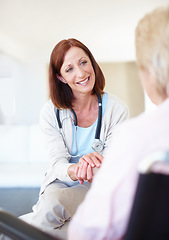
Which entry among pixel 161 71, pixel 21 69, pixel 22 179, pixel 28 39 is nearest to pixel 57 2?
pixel 28 39

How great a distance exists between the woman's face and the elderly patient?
3.33 feet

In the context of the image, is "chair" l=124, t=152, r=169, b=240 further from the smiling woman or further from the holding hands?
the smiling woman

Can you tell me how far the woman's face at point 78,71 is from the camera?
1664 millimetres

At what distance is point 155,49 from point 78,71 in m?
1.07

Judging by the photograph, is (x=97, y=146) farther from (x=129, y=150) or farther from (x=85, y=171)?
(x=129, y=150)

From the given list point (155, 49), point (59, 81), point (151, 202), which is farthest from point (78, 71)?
point (151, 202)

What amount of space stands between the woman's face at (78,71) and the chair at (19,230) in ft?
3.56

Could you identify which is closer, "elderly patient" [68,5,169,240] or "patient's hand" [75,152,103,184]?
"elderly patient" [68,5,169,240]

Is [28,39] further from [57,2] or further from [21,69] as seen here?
[57,2]

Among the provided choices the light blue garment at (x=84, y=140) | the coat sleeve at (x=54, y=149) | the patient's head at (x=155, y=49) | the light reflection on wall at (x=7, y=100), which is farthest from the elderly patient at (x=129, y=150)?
the light reflection on wall at (x=7, y=100)

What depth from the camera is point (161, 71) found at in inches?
24.1

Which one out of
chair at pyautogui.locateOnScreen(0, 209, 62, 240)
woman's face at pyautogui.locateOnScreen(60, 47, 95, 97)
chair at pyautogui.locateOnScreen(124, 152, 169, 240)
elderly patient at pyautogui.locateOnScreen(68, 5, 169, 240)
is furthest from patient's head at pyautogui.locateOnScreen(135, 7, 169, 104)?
woman's face at pyautogui.locateOnScreen(60, 47, 95, 97)

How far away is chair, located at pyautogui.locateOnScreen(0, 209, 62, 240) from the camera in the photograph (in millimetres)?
622

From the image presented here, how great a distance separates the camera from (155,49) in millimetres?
609
